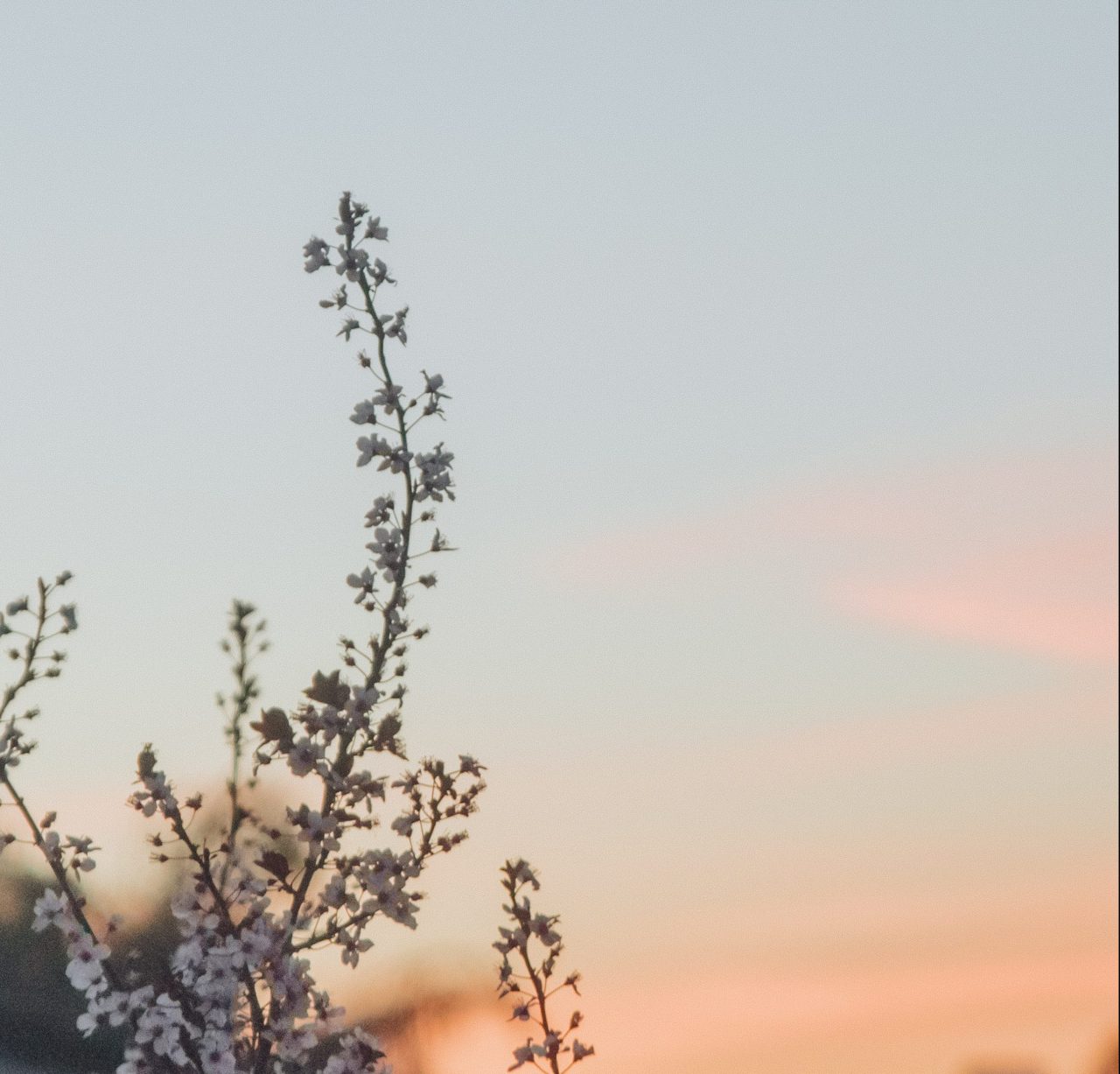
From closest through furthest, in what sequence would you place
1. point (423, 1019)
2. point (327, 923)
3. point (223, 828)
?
point (223, 828)
point (327, 923)
point (423, 1019)

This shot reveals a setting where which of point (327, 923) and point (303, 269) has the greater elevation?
point (303, 269)

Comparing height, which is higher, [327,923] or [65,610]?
[65,610]

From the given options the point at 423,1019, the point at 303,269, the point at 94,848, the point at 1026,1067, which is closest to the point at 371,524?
the point at 303,269

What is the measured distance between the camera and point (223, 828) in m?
7.69

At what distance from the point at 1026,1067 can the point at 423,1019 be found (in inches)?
961

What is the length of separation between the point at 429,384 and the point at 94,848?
2.96 meters

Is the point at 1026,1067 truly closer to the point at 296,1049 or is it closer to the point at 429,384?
the point at 296,1049

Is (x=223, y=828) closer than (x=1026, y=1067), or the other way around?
(x=223, y=828)

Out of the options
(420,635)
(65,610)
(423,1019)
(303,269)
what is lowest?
(420,635)

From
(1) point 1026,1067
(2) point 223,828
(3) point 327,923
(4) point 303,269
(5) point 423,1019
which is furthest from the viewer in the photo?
(5) point 423,1019

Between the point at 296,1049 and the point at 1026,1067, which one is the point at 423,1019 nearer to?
the point at 1026,1067

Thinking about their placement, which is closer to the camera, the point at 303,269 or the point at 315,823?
the point at 315,823

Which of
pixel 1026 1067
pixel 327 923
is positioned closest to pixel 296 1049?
pixel 327 923

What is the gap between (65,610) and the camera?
28.5ft
